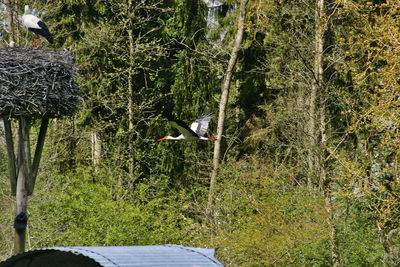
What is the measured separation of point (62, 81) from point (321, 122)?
25.8 ft

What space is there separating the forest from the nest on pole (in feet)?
6.15

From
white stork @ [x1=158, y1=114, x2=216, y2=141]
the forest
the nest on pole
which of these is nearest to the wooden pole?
the nest on pole

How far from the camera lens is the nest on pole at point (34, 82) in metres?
10.7

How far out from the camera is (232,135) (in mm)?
20375

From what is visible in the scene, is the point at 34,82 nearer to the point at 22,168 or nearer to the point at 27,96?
the point at 27,96

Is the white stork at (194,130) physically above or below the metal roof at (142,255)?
above

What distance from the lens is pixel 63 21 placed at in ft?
72.3

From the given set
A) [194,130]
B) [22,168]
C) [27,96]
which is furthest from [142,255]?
[194,130]

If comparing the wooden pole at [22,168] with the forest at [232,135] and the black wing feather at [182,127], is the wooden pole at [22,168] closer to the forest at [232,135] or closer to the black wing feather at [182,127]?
the forest at [232,135]

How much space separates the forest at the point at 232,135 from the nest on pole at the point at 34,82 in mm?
1875

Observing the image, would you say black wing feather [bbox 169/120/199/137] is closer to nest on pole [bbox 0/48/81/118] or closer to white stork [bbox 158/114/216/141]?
white stork [bbox 158/114/216/141]

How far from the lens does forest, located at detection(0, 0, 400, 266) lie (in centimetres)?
1432

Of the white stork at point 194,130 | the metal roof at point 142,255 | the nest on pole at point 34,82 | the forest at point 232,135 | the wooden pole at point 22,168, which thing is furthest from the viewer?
the forest at point 232,135

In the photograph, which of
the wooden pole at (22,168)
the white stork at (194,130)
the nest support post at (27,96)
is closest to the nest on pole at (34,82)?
the nest support post at (27,96)
